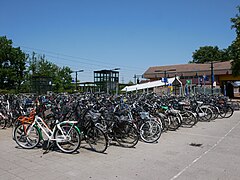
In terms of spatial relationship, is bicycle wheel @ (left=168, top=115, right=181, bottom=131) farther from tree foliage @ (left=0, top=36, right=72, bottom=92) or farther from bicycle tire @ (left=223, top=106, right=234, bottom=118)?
tree foliage @ (left=0, top=36, right=72, bottom=92)

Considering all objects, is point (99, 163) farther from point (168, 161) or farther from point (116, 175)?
point (168, 161)

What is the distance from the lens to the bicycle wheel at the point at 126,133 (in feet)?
17.1

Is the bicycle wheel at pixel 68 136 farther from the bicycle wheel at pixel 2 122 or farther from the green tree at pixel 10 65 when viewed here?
the green tree at pixel 10 65

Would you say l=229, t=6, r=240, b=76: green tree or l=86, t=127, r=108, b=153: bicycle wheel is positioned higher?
l=229, t=6, r=240, b=76: green tree

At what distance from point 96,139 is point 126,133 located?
845mm

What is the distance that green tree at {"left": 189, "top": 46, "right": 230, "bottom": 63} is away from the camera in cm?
5825

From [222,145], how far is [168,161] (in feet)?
6.72

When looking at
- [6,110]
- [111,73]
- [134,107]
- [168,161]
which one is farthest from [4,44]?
[168,161]

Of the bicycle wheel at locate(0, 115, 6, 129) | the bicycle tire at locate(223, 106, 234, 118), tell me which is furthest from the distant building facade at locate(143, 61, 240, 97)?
the bicycle wheel at locate(0, 115, 6, 129)

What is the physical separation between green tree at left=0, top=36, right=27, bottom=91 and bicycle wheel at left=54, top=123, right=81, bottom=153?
103ft

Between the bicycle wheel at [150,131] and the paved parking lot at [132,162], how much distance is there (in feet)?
0.66

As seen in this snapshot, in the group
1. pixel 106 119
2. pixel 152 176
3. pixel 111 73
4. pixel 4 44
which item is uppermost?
pixel 4 44

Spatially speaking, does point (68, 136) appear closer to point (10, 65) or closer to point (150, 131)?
point (150, 131)

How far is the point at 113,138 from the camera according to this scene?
18.0 ft
